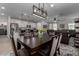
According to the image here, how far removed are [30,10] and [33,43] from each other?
0.72m

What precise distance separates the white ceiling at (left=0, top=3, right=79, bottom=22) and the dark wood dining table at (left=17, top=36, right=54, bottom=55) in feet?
1.45

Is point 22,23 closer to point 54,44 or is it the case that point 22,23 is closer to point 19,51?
point 19,51

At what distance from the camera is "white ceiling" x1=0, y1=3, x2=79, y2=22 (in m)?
2.38

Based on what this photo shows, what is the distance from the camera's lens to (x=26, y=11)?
2391mm

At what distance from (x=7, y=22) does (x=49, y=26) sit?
0.91 m

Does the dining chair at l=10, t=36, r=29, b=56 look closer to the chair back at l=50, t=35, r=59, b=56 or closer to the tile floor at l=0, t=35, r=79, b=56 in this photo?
the tile floor at l=0, t=35, r=79, b=56

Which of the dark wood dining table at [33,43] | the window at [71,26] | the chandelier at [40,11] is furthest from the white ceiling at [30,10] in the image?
the dark wood dining table at [33,43]

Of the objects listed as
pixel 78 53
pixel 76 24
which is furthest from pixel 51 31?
pixel 78 53

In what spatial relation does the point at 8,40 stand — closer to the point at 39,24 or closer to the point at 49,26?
the point at 39,24

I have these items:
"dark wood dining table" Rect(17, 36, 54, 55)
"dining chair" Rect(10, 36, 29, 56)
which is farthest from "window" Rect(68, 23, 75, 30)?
"dining chair" Rect(10, 36, 29, 56)

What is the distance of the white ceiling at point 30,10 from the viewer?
238 cm

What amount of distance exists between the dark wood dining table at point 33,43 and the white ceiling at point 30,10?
44cm

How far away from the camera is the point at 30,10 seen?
2402 mm

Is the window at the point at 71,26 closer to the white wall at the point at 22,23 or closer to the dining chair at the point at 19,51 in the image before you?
the white wall at the point at 22,23
